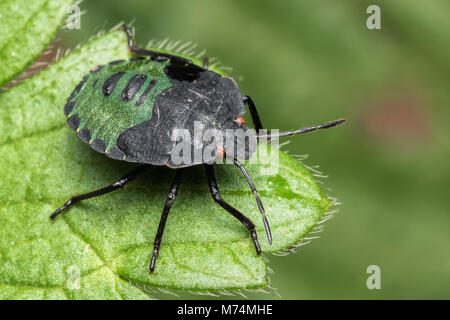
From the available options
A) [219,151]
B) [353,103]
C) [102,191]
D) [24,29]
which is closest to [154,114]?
[219,151]

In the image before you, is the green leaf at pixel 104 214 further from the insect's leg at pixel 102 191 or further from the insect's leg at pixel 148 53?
the insect's leg at pixel 148 53

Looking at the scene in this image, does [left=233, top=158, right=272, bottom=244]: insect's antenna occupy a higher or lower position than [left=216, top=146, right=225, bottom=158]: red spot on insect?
lower

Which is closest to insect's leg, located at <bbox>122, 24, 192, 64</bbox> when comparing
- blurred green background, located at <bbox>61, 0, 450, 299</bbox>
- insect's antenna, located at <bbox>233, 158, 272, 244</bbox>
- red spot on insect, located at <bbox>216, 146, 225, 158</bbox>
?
red spot on insect, located at <bbox>216, 146, 225, 158</bbox>

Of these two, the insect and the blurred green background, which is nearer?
the insect

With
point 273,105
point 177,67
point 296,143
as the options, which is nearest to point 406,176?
point 296,143

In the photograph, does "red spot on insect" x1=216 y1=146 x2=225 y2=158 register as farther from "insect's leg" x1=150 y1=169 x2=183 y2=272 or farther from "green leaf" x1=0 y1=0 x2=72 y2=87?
"green leaf" x1=0 y1=0 x2=72 y2=87

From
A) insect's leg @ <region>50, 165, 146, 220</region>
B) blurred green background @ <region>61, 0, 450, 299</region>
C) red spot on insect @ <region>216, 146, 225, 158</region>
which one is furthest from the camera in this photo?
blurred green background @ <region>61, 0, 450, 299</region>

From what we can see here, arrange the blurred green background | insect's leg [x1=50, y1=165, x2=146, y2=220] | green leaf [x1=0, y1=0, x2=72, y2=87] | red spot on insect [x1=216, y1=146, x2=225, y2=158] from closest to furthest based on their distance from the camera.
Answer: red spot on insect [x1=216, y1=146, x2=225, y2=158] < insect's leg [x1=50, y1=165, x2=146, y2=220] < green leaf [x1=0, y1=0, x2=72, y2=87] < the blurred green background
